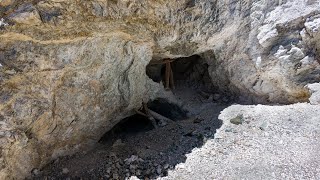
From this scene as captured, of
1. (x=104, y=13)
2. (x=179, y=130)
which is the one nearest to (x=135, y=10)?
(x=104, y=13)

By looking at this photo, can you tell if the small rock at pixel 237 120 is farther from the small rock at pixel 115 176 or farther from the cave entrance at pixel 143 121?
the small rock at pixel 115 176

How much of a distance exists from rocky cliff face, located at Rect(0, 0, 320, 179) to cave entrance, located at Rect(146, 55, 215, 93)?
2.96 ft

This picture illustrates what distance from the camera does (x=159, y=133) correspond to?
8125 mm

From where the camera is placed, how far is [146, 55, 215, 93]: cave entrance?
9.82 metres

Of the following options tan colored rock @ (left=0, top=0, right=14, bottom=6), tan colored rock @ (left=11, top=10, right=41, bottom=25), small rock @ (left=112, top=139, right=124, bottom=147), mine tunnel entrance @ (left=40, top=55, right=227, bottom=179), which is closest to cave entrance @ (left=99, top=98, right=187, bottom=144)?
mine tunnel entrance @ (left=40, top=55, right=227, bottom=179)

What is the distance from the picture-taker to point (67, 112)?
6641 mm

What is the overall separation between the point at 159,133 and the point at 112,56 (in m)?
2.49

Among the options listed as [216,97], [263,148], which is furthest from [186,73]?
[263,148]

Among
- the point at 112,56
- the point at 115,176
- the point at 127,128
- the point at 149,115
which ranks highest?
the point at 112,56

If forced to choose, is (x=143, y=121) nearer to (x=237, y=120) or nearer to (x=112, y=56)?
(x=237, y=120)

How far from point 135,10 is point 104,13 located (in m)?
0.74

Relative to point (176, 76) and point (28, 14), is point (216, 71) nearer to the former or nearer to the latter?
point (176, 76)

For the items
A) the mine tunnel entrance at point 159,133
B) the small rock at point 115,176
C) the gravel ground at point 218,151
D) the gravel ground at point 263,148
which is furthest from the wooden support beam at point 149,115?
the small rock at point 115,176

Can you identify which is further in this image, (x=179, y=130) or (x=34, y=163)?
(x=179, y=130)
